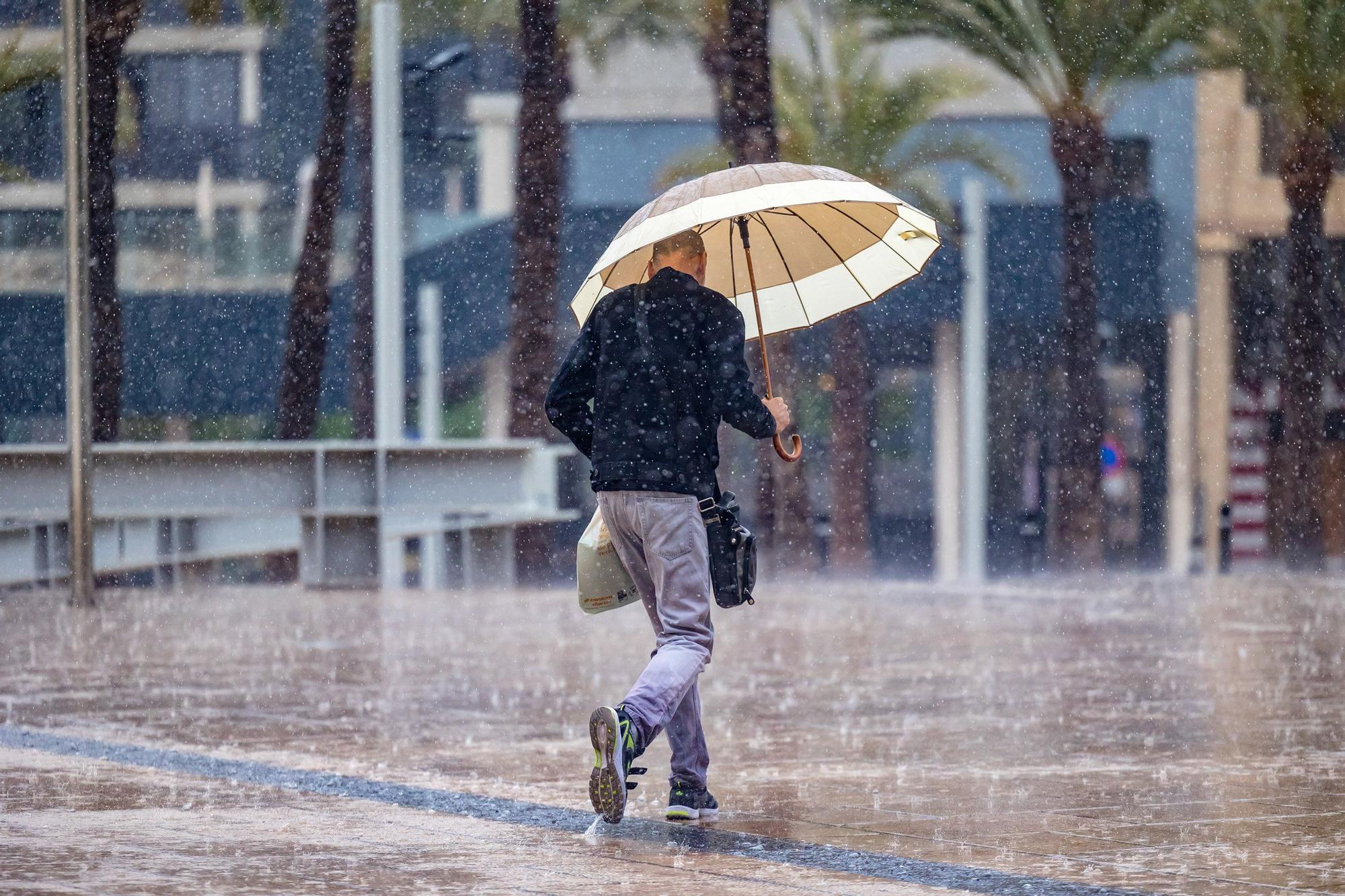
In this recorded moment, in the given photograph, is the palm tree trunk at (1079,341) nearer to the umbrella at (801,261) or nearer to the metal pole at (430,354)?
the metal pole at (430,354)

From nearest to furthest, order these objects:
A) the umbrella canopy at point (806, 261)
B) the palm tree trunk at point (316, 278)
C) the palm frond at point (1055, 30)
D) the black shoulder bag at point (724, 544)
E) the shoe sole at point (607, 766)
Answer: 1. the shoe sole at point (607, 766)
2. the black shoulder bag at point (724, 544)
3. the umbrella canopy at point (806, 261)
4. the palm tree trunk at point (316, 278)
5. the palm frond at point (1055, 30)

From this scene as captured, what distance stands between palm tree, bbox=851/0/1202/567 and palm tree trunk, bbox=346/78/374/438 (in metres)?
8.19

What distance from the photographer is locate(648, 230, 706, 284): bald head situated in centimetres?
605

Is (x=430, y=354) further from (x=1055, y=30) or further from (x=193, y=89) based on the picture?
(x=193, y=89)

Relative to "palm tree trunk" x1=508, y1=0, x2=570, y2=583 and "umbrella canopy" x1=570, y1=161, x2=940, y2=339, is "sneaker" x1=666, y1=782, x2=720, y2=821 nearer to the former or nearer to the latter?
"umbrella canopy" x1=570, y1=161, x2=940, y2=339

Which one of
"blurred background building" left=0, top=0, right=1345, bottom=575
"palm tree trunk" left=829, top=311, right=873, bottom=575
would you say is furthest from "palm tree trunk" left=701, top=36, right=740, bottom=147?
"palm tree trunk" left=829, top=311, right=873, bottom=575

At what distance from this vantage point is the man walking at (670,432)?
5.86 meters

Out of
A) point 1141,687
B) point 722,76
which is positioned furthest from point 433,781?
point 722,76

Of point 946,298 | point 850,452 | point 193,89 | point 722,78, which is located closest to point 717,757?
point 722,78

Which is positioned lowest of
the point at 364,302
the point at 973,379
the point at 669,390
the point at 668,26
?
the point at 669,390

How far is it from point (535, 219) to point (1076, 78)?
8501 millimetres

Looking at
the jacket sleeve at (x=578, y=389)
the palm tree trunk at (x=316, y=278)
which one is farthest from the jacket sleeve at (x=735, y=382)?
the palm tree trunk at (x=316, y=278)

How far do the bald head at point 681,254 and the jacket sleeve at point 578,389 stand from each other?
246 millimetres

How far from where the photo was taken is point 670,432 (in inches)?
233
